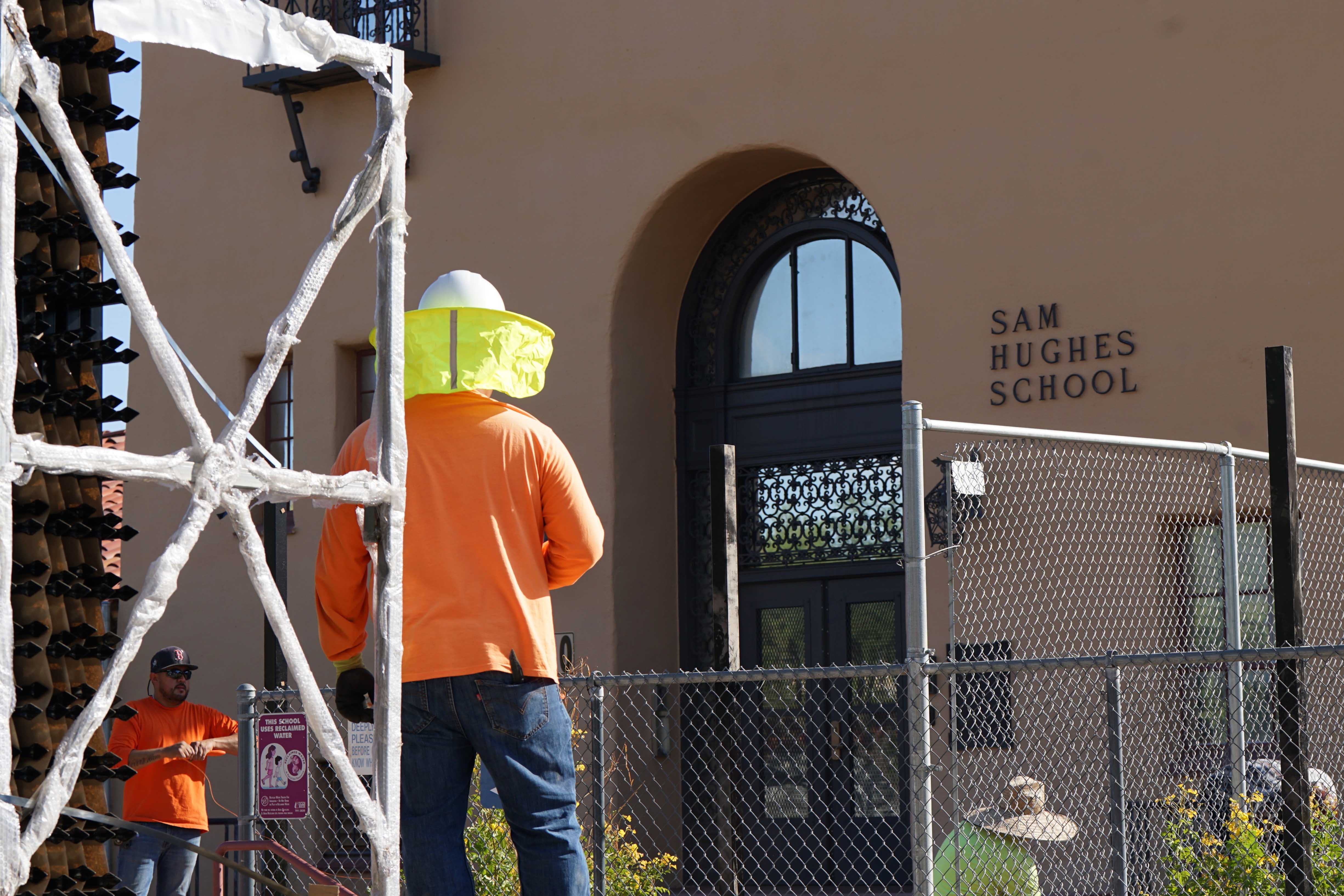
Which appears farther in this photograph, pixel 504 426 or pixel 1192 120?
pixel 1192 120

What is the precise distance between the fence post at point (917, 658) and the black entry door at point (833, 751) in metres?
4.49

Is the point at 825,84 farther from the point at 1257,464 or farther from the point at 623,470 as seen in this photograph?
the point at 1257,464

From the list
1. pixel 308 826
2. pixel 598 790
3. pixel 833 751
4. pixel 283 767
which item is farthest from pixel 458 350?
pixel 308 826

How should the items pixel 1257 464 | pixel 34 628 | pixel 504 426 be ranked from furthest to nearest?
pixel 1257 464
pixel 504 426
pixel 34 628

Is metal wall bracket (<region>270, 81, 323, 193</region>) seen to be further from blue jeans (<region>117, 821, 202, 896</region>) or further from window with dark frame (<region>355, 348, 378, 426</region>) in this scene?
blue jeans (<region>117, 821, 202, 896</region>)

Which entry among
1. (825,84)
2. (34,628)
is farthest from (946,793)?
(34,628)

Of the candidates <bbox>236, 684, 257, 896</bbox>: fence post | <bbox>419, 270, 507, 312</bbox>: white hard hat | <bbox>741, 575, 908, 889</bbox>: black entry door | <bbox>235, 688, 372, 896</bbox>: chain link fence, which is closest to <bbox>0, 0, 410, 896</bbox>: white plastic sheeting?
<bbox>419, 270, 507, 312</bbox>: white hard hat

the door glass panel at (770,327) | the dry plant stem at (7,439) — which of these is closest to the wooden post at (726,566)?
the dry plant stem at (7,439)

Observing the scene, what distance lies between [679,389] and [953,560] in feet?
10.6

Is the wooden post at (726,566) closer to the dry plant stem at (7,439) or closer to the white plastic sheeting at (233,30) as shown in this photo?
the white plastic sheeting at (233,30)

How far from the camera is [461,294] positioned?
13.8 ft

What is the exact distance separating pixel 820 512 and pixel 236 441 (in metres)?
8.80

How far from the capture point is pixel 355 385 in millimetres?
13312

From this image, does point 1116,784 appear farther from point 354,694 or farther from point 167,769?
point 167,769
